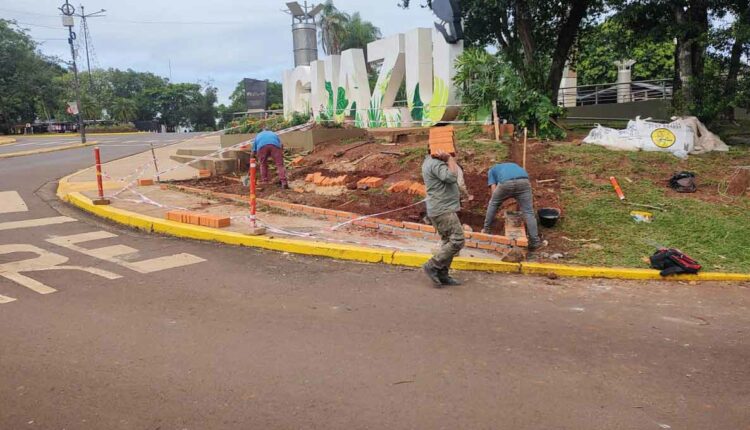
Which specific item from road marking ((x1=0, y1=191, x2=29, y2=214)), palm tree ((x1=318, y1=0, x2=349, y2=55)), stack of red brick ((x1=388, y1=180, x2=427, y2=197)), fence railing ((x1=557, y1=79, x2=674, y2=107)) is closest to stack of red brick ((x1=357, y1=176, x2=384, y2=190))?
stack of red brick ((x1=388, y1=180, x2=427, y2=197))

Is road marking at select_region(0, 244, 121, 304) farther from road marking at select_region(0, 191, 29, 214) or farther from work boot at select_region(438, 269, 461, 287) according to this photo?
work boot at select_region(438, 269, 461, 287)

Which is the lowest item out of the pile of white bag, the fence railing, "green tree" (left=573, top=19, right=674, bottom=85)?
the pile of white bag

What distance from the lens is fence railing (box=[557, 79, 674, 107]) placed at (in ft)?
83.3

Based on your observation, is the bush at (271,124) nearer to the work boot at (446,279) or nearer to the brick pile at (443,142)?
the brick pile at (443,142)

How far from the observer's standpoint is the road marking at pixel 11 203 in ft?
33.8

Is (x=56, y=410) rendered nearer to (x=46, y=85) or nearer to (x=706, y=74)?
(x=706, y=74)

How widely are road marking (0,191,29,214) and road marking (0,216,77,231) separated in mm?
1192

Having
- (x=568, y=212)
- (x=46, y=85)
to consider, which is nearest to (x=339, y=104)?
Answer: (x=568, y=212)

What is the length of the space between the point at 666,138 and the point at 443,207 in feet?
24.5

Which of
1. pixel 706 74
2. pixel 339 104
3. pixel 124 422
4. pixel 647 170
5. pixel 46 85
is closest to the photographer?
pixel 124 422

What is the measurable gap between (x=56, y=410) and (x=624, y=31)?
1470 cm

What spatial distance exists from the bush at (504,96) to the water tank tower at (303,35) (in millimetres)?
28583

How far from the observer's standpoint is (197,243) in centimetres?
774

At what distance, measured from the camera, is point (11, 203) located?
11000 mm
